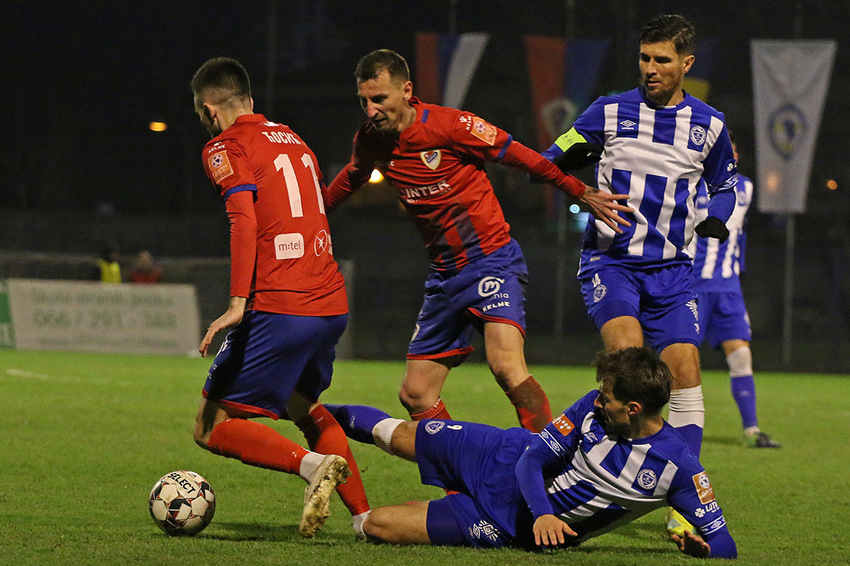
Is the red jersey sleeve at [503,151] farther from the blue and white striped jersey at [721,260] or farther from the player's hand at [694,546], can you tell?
the blue and white striped jersey at [721,260]

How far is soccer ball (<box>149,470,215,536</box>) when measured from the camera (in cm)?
489

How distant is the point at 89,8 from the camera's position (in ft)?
107

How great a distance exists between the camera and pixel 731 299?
30.8 feet

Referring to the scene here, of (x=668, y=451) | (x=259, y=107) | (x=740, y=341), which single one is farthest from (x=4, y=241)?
(x=668, y=451)

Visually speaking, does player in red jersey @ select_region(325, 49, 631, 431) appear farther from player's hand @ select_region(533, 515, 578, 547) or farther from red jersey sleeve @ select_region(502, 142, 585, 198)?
player's hand @ select_region(533, 515, 578, 547)

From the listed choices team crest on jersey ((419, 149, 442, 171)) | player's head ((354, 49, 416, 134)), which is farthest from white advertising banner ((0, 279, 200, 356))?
player's head ((354, 49, 416, 134))

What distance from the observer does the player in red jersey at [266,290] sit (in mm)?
4863

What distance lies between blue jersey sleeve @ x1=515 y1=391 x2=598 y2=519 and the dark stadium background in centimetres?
2471

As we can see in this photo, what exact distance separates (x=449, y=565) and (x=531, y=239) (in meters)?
27.5

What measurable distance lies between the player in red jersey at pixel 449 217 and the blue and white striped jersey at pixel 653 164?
0.95 ft

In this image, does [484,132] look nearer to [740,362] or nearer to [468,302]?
[468,302]

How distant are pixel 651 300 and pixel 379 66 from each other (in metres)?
1.68

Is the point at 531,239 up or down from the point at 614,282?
down

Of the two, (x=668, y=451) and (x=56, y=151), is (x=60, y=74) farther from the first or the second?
(x=668, y=451)
